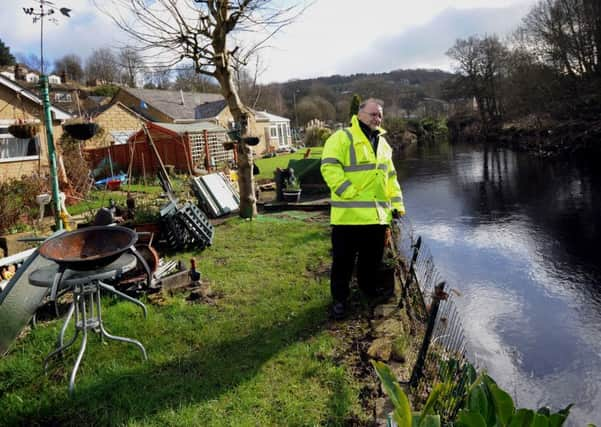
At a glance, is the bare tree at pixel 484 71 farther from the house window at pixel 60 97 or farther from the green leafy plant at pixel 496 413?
the green leafy plant at pixel 496 413

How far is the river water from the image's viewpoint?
421cm

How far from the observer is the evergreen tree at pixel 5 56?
47844 mm

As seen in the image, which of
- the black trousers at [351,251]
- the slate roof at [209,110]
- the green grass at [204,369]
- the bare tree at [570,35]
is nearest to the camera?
the green grass at [204,369]

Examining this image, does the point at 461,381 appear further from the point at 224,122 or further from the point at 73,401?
the point at 224,122

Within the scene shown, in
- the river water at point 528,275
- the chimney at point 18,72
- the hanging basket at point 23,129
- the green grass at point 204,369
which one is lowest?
the river water at point 528,275

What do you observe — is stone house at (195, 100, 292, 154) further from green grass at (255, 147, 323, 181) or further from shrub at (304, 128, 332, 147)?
green grass at (255, 147, 323, 181)

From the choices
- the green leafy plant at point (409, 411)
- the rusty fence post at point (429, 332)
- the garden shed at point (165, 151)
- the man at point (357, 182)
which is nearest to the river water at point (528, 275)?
the rusty fence post at point (429, 332)

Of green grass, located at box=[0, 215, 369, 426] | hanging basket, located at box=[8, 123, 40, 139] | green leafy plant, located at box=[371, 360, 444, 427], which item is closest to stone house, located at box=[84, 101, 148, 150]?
hanging basket, located at box=[8, 123, 40, 139]

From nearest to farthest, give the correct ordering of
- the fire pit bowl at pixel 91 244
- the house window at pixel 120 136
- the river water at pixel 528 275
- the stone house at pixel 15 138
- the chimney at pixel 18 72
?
1. the fire pit bowl at pixel 91 244
2. the river water at pixel 528 275
3. the stone house at pixel 15 138
4. the chimney at pixel 18 72
5. the house window at pixel 120 136

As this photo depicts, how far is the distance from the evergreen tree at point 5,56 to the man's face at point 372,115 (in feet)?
189

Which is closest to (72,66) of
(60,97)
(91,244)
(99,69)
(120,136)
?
(99,69)

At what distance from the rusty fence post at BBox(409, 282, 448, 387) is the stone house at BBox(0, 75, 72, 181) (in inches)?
573

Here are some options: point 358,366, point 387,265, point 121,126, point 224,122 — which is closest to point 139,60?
point 387,265

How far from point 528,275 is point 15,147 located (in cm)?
1590
